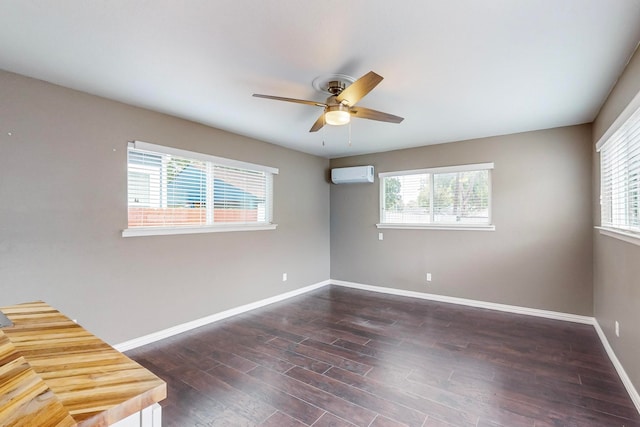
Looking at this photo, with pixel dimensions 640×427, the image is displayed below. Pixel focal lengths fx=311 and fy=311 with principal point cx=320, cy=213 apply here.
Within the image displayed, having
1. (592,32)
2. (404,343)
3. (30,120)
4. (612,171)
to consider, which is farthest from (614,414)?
(30,120)

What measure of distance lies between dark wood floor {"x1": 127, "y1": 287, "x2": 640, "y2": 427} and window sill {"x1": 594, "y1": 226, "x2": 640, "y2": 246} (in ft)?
3.70

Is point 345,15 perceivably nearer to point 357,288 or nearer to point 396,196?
point 396,196

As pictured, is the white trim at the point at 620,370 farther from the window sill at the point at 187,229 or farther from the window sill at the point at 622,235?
the window sill at the point at 187,229

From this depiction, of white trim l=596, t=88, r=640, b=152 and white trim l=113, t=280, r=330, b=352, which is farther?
white trim l=113, t=280, r=330, b=352

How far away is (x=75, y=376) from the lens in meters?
0.78

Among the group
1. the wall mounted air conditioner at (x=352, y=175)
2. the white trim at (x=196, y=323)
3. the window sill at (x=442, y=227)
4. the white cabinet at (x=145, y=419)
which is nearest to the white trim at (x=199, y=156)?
the wall mounted air conditioner at (x=352, y=175)

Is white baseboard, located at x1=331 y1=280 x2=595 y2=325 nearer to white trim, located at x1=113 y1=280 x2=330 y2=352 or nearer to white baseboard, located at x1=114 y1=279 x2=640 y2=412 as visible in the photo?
white baseboard, located at x1=114 y1=279 x2=640 y2=412

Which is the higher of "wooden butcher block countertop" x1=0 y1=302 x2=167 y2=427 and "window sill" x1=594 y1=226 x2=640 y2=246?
"window sill" x1=594 y1=226 x2=640 y2=246

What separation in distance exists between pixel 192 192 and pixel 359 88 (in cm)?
245

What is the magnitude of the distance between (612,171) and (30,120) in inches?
202

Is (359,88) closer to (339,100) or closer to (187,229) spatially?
(339,100)

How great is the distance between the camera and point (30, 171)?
99.4 inches

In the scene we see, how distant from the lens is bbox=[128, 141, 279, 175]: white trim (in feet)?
10.4

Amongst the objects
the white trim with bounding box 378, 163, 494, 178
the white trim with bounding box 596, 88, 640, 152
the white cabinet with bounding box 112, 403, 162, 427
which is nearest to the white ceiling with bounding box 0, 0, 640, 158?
the white trim with bounding box 596, 88, 640, 152
